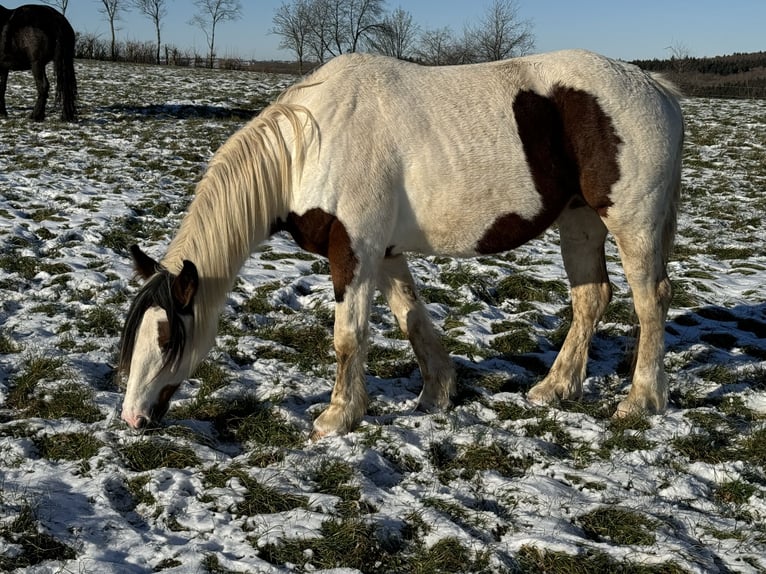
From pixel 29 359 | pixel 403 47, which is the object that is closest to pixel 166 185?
pixel 29 359

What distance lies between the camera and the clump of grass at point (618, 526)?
258cm

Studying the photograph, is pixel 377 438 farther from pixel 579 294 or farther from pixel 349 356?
pixel 579 294

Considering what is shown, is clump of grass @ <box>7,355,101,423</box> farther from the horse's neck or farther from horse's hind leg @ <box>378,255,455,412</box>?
horse's hind leg @ <box>378,255,455,412</box>

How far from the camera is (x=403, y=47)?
50.3m

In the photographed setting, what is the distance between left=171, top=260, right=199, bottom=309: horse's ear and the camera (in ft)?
10.3

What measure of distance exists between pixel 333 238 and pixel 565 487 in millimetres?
1644

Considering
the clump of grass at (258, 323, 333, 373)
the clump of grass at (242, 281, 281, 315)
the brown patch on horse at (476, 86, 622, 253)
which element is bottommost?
the clump of grass at (258, 323, 333, 373)

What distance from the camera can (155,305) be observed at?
3189 mm

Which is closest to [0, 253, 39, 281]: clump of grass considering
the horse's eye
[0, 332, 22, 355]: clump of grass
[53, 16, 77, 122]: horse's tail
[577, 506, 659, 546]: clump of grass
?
[0, 332, 22, 355]: clump of grass

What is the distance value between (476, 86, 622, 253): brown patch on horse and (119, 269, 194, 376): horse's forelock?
1668mm

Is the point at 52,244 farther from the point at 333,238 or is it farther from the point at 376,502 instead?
the point at 376,502

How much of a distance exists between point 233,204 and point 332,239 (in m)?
0.54

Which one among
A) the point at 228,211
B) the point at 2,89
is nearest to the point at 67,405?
the point at 228,211

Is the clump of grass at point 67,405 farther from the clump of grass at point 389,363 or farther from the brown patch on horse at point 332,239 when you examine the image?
the clump of grass at point 389,363
